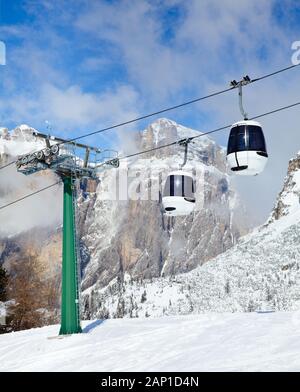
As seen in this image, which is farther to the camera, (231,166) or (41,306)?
(41,306)

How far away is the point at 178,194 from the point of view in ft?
48.1

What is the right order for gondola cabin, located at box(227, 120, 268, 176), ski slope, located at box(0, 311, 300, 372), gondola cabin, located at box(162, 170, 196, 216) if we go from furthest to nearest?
gondola cabin, located at box(162, 170, 196, 216)
gondola cabin, located at box(227, 120, 268, 176)
ski slope, located at box(0, 311, 300, 372)

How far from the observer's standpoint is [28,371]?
12.8m

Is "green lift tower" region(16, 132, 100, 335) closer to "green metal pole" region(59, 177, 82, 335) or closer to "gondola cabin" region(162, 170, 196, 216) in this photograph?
"green metal pole" region(59, 177, 82, 335)

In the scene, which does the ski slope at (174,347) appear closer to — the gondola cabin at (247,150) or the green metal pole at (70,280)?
the green metal pole at (70,280)

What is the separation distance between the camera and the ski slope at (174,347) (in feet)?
36.6

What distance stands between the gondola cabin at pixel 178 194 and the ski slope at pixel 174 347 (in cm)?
362

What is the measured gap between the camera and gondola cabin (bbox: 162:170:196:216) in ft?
48.0

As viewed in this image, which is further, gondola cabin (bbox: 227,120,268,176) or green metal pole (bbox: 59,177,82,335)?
green metal pole (bbox: 59,177,82,335)

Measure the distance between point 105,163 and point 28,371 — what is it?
942 cm

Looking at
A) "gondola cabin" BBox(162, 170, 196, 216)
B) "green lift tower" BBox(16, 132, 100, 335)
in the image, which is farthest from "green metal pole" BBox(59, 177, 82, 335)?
"gondola cabin" BBox(162, 170, 196, 216)

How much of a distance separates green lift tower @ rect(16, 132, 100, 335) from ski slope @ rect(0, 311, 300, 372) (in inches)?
39.8
